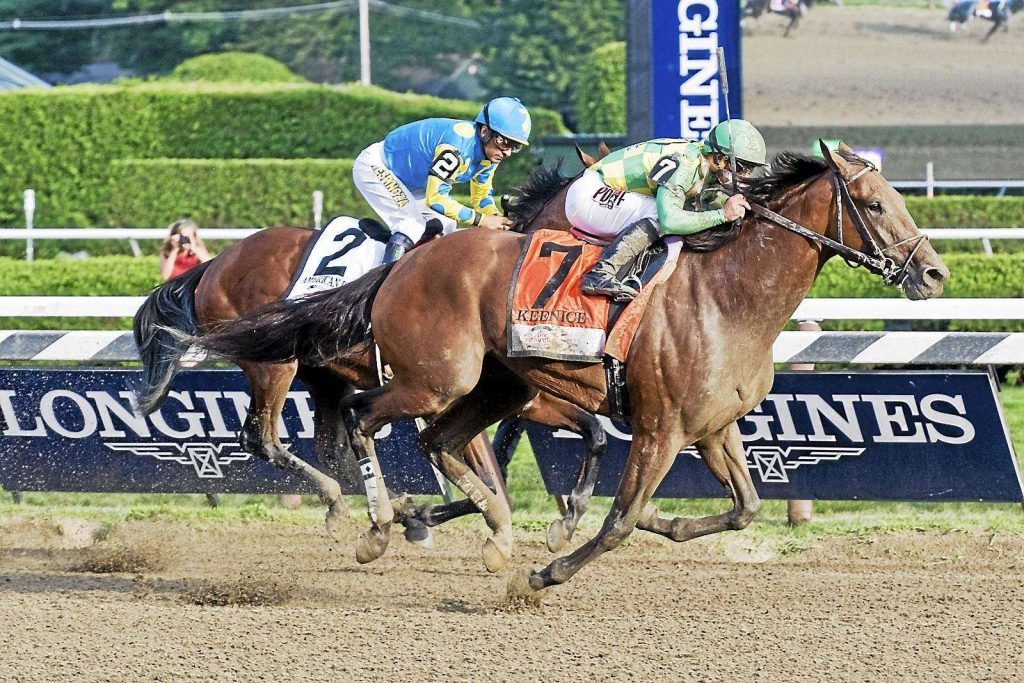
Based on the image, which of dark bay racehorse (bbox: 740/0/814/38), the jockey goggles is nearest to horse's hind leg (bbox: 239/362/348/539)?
the jockey goggles

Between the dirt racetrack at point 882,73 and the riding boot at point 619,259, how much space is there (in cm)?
596

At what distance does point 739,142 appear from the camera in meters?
4.77

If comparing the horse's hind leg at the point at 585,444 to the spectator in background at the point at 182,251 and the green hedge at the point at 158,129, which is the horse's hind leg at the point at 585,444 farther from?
the green hedge at the point at 158,129

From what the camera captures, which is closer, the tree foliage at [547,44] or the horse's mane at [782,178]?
the horse's mane at [782,178]

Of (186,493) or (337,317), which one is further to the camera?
(186,493)

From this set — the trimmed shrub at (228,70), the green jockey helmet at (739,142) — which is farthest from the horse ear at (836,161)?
the trimmed shrub at (228,70)

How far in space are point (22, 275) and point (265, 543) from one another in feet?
17.5

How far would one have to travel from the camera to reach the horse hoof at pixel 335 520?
18.5 ft

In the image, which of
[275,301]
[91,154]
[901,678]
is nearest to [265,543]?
[275,301]

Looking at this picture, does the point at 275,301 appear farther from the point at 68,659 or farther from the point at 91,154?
the point at 91,154

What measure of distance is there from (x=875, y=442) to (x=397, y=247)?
2255 mm

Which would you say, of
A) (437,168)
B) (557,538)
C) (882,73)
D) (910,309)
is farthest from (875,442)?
(882,73)

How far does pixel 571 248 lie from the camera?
482cm

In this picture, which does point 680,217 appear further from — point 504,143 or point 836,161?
point 504,143
